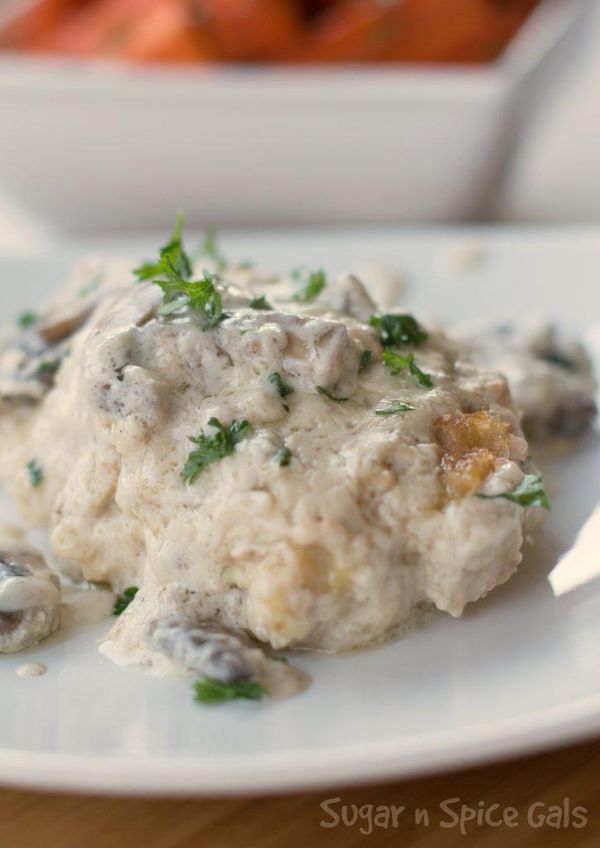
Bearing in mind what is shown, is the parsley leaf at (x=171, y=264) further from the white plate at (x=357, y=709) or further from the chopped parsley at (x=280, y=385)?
the white plate at (x=357, y=709)

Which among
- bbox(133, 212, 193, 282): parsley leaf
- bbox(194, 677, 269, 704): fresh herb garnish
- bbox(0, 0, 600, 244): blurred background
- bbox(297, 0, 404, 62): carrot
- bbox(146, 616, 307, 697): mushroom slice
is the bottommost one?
bbox(194, 677, 269, 704): fresh herb garnish

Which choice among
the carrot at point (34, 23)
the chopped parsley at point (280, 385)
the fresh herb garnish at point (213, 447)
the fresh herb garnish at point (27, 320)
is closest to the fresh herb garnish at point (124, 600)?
the fresh herb garnish at point (213, 447)

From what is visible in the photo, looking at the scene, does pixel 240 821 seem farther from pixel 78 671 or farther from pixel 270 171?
pixel 270 171

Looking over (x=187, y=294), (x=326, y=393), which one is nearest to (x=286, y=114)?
(x=187, y=294)

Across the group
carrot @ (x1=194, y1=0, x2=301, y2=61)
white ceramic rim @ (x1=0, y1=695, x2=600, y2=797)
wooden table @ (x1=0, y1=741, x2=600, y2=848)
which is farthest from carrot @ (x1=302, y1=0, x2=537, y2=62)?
white ceramic rim @ (x1=0, y1=695, x2=600, y2=797)

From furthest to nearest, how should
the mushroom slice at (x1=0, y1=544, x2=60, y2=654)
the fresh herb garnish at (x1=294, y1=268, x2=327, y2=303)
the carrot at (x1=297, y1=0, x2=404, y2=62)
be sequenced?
the carrot at (x1=297, y1=0, x2=404, y2=62) → the fresh herb garnish at (x1=294, y1=268, x2=327, y2=303) → the mushroom slice at (x1=0, y1=544, x2=60, y2=654)

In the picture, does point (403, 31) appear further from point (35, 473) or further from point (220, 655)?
point (220, 655)

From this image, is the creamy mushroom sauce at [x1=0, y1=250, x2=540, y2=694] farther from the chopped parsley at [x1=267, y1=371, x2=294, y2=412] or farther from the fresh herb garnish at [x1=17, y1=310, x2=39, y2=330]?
the fresh herb garnish at [x1=17, y1=310, x2=39, y2=330]
